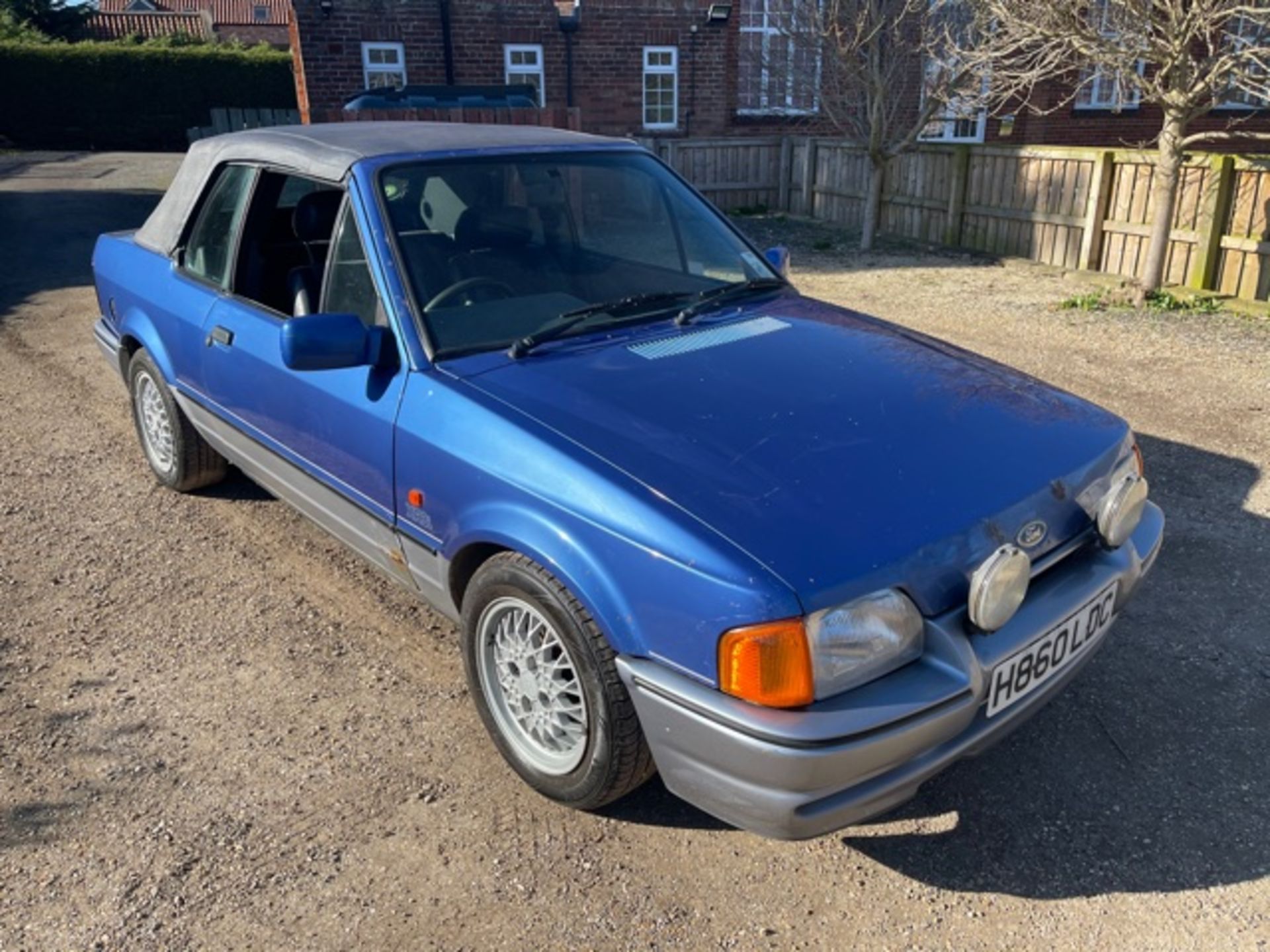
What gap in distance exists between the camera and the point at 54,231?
1384cm

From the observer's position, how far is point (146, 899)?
2594mm

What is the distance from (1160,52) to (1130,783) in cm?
783

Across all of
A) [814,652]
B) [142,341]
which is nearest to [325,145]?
[142,341]

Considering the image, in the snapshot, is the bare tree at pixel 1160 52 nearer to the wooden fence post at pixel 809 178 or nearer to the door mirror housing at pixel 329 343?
the wooden fence post at pixel 809 178

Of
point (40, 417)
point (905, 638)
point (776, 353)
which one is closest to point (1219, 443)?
point (776, 353)

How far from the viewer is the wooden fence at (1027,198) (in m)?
9.35

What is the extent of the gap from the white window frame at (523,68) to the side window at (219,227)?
13.2 m

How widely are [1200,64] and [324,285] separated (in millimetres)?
8412

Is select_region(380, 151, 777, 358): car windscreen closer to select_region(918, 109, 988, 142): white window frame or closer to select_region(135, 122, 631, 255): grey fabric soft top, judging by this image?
select_region(135, 122, 631, 255): grey fabric soft top

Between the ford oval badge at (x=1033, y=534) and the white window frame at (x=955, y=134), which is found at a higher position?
the white window frame at (x=955, y=134)

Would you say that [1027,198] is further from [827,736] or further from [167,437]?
[827,736]

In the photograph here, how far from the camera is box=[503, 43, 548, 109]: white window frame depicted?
655 inches

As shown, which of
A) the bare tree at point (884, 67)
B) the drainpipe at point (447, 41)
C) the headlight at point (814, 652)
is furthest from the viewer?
the drainpipe at point (447, 41)

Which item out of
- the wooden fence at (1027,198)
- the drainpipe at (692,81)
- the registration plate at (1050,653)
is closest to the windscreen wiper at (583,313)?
the registration plate at (1050,653)
